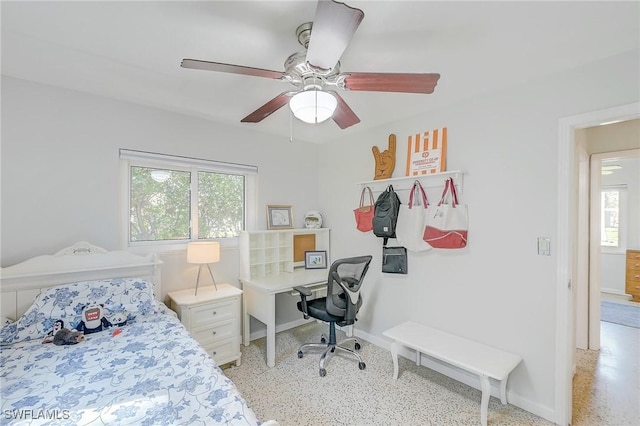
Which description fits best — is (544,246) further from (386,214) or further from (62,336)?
(62,336)

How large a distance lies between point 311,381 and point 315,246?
1.68 meters

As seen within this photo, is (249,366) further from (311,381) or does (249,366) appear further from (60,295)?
(60,295)

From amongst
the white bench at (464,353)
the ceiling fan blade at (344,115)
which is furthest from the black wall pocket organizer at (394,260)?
the ceiling fan blade at (344,115)

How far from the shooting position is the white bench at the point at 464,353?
1869 mm

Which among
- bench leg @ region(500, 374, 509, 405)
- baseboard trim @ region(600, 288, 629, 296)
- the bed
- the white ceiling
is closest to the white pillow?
the bed

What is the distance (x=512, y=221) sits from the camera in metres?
2.13

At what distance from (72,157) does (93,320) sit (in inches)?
51.0

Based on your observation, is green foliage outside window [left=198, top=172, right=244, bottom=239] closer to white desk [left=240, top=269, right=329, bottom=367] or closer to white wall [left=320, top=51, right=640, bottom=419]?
white desk [left=240, top=269, right=329, bottom=367]

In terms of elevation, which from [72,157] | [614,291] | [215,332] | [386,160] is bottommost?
[614,291]

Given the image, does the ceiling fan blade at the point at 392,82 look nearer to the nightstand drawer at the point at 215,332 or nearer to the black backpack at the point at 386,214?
the black backpack at the point at 386,214

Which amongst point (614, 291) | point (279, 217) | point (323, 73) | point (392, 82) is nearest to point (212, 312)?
point (279, 217)

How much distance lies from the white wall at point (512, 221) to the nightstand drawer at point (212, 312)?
1702 millimetres

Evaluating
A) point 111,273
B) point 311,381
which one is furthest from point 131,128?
point 311,381

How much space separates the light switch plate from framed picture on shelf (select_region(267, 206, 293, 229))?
249cm
